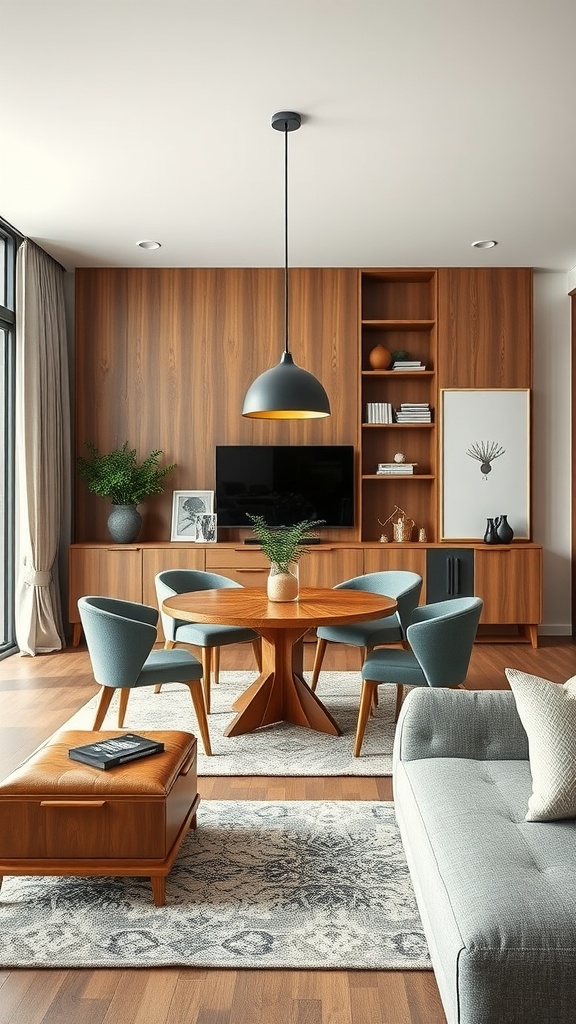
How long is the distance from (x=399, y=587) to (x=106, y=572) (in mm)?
2478

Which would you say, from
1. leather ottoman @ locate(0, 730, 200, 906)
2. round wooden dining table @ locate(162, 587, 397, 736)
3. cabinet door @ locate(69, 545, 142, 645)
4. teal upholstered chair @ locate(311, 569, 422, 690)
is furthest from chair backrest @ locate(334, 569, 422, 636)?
leather ottoman @ locate(0, 730, 200, 906)

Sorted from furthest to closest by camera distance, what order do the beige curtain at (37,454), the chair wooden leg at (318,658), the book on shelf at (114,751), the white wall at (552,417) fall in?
the white wall at (552,417)
the beige curtain at (37,454)
the chair wooden leg at (318,658)
the book on shelf at (114,751)

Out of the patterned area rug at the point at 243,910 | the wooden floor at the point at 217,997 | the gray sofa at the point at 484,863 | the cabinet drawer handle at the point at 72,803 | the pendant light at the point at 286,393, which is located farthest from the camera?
the pendant light at the point at 286,393

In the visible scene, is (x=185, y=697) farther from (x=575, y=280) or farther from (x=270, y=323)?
(x=575, y=280)

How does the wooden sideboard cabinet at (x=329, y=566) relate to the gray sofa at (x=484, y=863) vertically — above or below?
above

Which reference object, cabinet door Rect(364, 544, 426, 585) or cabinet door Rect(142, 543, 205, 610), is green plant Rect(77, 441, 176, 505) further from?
cabinet door Rect(364, 544, 426, 585)

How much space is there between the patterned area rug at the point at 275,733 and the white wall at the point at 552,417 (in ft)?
8.20

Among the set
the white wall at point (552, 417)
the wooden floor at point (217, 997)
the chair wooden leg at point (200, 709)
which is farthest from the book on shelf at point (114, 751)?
the white wall at point (552, 417)

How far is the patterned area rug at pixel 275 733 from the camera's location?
370 centimetres

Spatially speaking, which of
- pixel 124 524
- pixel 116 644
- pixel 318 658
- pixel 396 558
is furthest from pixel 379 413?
pixel 116 644

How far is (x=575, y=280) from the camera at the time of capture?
669 cm

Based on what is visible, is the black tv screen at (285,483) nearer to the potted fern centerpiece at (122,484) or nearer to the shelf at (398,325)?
the potted fern centerpiece at (122,484)

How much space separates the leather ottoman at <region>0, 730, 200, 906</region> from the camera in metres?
2.41

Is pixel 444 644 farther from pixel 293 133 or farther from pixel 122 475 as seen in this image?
pixel 122 475
